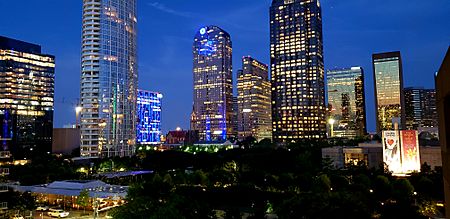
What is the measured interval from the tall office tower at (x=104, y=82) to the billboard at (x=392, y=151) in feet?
261

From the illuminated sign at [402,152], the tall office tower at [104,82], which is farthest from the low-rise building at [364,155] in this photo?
the tall office tower at [104,82]

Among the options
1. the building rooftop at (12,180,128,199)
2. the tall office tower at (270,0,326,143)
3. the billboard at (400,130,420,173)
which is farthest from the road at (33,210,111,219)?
the tall office tower at (270,0,326,143)

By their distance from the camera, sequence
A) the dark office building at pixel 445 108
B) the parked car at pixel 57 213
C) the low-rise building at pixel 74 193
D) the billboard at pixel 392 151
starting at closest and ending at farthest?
the dark office building at pixel 445 108 < the parked car at pixel 57 213 < the low-rise building at pixel 74 193 < the billboard at pixel 392 151

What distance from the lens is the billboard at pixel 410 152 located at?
61656 millimetres

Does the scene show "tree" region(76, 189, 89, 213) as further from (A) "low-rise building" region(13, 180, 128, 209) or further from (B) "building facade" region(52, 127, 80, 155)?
→ (B) "building facade" region(52, 127, 80, 155)

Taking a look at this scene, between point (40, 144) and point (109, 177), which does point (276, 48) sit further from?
point (109, 177)

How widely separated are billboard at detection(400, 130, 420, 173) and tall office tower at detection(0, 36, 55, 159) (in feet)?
374

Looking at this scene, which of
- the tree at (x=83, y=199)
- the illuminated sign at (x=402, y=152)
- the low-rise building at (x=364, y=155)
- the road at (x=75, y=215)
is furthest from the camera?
the low-rise building at (x=364, y=155)

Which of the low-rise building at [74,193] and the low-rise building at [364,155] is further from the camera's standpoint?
the low-rise building at [364,155]

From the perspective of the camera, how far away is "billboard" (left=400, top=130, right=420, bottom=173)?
2427 inches

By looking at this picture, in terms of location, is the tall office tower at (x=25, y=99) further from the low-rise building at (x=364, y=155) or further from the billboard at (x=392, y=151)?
the billboard at (x=392, y=151)

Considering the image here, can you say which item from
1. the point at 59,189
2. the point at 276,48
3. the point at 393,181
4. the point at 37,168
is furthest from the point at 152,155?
the point at 276,48

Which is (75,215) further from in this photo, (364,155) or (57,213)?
(364,155)

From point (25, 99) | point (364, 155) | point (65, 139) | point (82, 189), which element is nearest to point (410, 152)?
point (364, 155)
